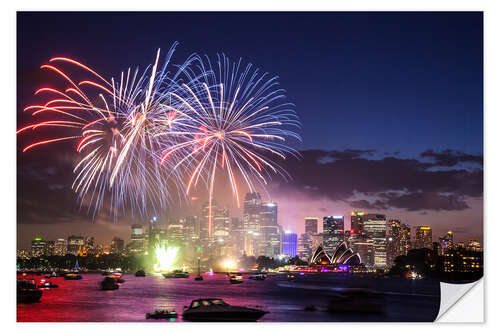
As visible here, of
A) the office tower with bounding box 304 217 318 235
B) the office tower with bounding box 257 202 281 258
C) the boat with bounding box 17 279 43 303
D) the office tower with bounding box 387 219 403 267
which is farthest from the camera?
the office tower with bounding box 387 219 403 267

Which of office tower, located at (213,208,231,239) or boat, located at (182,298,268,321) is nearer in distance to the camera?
boat, located at (182,298,268,321)

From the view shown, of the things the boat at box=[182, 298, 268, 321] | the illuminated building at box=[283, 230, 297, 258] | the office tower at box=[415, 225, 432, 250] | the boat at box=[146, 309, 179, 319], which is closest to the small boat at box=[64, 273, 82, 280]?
the illuminated building at box=[283, 230, 297, 258]

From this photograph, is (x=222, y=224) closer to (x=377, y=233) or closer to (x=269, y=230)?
(x=269, y=230)

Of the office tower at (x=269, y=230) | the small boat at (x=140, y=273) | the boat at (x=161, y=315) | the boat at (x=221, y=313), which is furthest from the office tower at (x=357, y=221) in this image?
Answer: the small boat at (x=140, y=273)

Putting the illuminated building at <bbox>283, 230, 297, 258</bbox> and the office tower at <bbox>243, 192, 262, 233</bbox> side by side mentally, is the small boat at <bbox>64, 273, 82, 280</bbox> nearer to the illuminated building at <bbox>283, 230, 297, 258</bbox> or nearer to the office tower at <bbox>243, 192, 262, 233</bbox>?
the illuminated building at <bbox>283, 230, 297, 258</bbox>

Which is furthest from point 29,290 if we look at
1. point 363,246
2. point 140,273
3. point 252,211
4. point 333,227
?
point 140,273

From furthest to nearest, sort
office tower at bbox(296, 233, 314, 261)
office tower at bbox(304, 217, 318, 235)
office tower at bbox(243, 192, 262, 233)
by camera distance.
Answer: office tower at bbox(296, 233, 314, 261) < office tower at bbox(304, 217, 318, 235) < office tower at bbox(243, 192, 262, 233)
